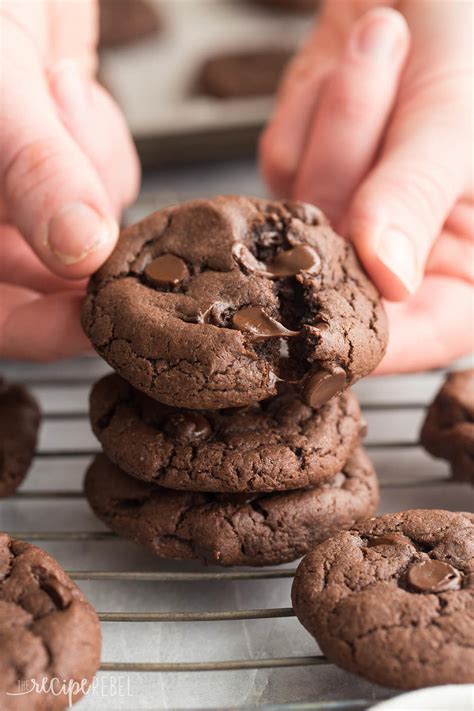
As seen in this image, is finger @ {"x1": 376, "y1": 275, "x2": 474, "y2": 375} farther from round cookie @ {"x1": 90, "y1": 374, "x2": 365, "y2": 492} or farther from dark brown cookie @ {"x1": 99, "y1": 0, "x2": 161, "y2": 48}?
dark brown cookie @ {"x1": 99, "y1": 0, "x2": 161, "y2": 48}

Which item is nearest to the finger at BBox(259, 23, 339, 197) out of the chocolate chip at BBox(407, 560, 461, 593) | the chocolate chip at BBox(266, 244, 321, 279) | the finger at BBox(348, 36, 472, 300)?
the finger at BBox(348, 36, 472, 300)

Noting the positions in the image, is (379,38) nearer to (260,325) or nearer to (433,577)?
(260,325)

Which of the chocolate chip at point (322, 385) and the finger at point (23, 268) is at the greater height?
the chocolate chip at point (322, 385)

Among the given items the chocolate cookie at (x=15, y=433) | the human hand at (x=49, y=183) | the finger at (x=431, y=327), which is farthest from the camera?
the finger at (x=431, y=327)

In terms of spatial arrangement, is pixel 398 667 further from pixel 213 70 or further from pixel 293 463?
pixel 213 70

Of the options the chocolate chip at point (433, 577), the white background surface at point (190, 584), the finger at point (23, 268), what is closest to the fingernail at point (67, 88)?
the finger at point (23, 268)

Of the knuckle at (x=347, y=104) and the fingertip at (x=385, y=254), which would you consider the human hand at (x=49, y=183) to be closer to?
the fingertip at (x=385, y=254)

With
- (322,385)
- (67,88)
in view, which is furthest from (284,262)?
(67,88)
